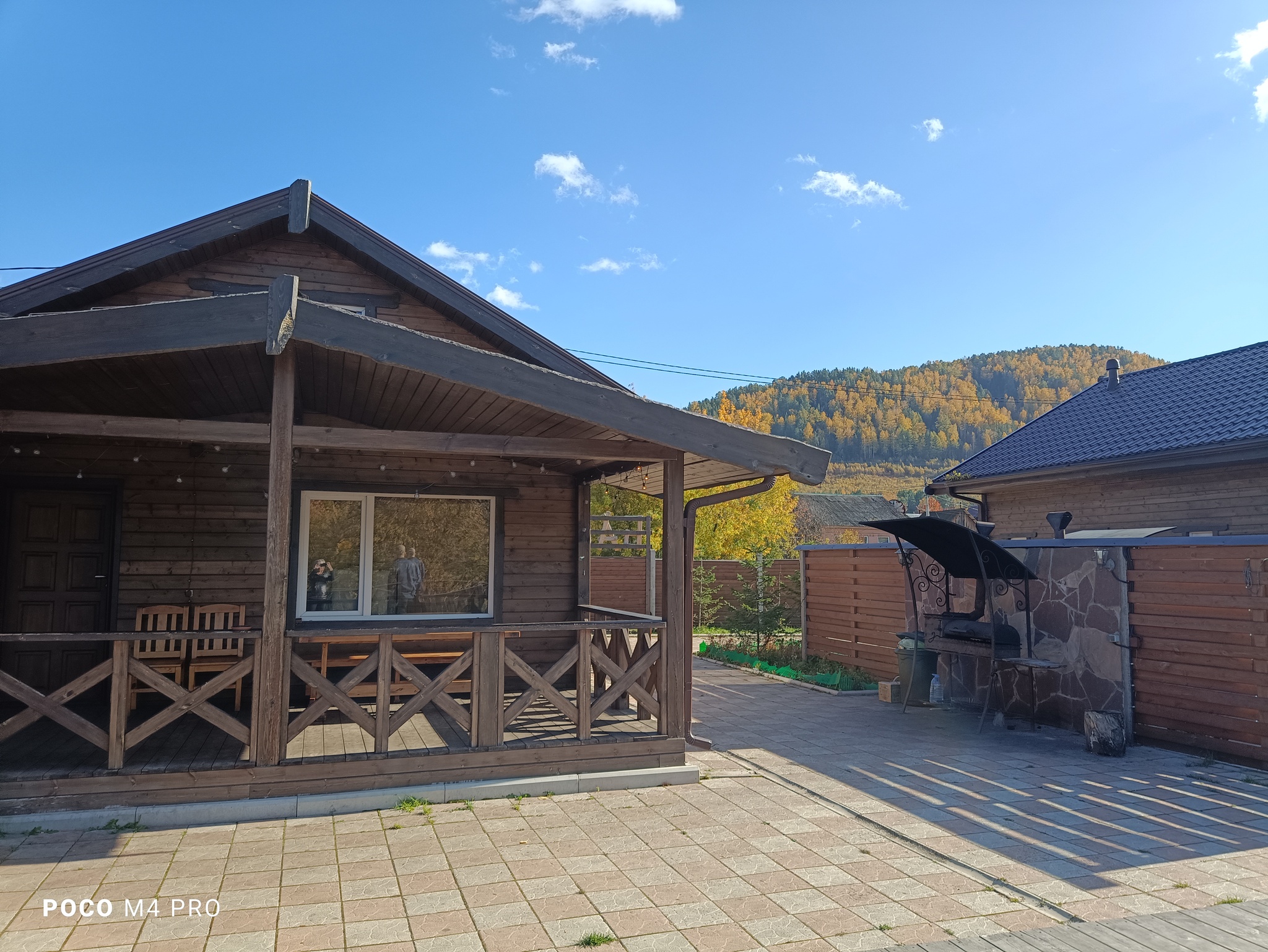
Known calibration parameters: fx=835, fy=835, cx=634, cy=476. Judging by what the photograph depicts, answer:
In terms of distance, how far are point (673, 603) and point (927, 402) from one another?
200ft

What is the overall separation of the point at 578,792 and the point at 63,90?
15.4m

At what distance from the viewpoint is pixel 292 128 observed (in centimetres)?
1396

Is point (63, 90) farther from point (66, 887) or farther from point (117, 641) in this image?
point (66, 887)

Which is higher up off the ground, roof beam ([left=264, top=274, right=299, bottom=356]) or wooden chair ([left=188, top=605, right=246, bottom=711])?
roof beam ([left=264, top=274, right=299, bottom=356])

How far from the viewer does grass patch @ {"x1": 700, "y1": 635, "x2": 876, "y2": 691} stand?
10.9m

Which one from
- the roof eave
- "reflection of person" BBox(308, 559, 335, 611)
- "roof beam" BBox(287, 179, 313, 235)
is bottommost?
"reflection of person" BBox(308, 559, 335, 611)

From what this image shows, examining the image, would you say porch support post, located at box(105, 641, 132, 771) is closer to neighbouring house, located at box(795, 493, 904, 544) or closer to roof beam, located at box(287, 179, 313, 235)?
roof beam, located at box(287, 179, 313, 235)

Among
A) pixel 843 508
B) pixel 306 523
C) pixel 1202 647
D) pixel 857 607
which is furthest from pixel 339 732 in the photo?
pixel 843 508

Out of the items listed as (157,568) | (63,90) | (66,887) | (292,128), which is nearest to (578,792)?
(66,887)

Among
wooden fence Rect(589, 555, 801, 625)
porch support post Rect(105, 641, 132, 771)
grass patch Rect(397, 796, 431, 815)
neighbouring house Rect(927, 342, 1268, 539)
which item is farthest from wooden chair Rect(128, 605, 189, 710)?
neighbouring house Rect(927, 342, 1268, 539)

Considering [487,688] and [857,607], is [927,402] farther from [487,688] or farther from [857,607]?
[487,688]

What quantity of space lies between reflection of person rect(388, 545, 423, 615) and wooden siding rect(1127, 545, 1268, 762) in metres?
6.76

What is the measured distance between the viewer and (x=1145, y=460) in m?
11.6

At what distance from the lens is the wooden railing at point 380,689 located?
5.02 metres
